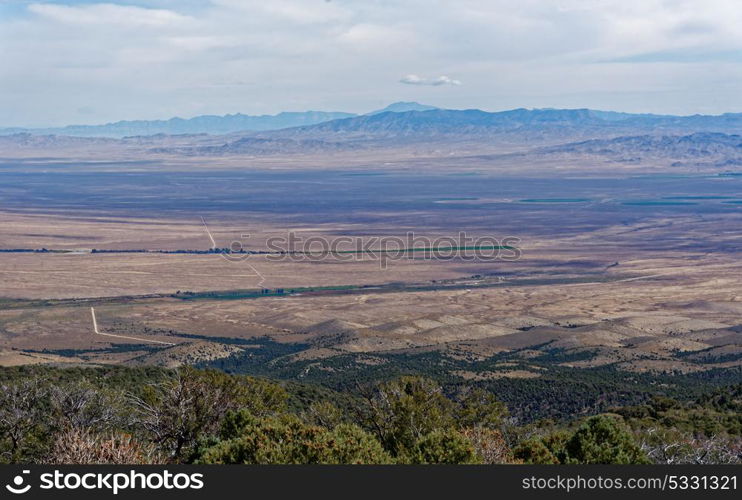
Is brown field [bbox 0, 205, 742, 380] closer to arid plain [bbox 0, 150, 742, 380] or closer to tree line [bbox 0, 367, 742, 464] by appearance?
arid plain [bbox 0, 150, 742, 380]

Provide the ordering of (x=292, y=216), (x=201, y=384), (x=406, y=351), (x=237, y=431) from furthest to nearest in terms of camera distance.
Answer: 1. (x=292, y=216)
2. (x=406, y=351)
3. (x=201, y=384)
4. (x=237, y=431)

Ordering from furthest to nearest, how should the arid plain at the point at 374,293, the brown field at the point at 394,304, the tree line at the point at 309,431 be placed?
the brown field at the point at 394,304 → the arid plain at the point at 374,293 → the tree line at the point at 309,431

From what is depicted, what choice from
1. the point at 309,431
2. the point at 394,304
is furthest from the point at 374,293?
the point at 309,431

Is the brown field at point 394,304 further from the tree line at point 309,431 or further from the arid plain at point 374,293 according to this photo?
the tree line at point 309,431

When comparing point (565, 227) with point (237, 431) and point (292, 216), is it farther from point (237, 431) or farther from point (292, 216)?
point (237, 431)

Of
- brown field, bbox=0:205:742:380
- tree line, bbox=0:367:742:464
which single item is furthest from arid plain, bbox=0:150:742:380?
tree line, bbox=0:367:742:464

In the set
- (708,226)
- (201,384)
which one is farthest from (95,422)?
(708,226)

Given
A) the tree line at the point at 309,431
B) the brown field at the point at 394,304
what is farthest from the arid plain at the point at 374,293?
the tree line at the point at 309,431

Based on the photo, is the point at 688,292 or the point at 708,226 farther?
the point at 708,226

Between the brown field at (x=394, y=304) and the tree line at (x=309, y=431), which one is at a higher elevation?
the tree line at (x=309, y=431)

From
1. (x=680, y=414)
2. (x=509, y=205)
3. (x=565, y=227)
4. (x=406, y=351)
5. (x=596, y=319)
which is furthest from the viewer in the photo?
(x=509, y=205)

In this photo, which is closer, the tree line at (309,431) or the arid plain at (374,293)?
the tree line at (309,431)
